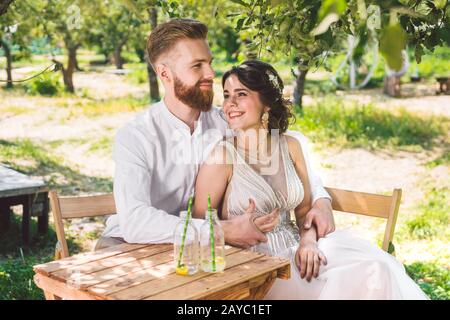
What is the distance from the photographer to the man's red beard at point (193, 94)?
3.47 meters

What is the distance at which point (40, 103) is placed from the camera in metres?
17.1

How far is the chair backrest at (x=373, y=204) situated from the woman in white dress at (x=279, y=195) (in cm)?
20

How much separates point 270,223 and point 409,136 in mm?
8289

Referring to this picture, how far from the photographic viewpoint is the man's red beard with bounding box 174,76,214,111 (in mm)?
3473

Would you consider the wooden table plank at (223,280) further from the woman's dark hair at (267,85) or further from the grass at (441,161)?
the grass at (441,161)

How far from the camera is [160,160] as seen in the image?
344cm

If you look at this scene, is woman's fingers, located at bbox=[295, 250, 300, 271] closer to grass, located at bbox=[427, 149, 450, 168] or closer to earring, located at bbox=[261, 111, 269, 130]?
earring, located at bbox=[261, 111, 269, 130]

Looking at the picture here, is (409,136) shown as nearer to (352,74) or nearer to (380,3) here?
(352,74)

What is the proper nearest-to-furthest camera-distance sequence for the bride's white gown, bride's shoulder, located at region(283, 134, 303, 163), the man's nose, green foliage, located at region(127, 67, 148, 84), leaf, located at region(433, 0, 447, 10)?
leaf, located at region(433, 0, 447, 10), the bride's white gown, the man's nose, bride's shoulder, located at region(283, 134, 303, 163), green foliage, located at region(127, 67, 148, 84)

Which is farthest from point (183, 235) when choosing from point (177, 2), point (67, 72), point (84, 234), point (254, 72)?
point (67, 72)

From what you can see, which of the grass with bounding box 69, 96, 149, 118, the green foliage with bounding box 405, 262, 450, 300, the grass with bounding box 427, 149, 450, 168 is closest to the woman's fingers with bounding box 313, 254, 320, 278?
the green foliage with bounding box 405, 262, 450, 300

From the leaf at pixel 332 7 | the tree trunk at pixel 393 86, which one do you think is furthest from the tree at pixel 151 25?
the tree trunk at pixel 393 86

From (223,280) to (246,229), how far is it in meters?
0.66

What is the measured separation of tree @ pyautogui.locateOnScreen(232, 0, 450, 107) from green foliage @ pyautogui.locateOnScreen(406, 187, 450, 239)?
11.9 ft
